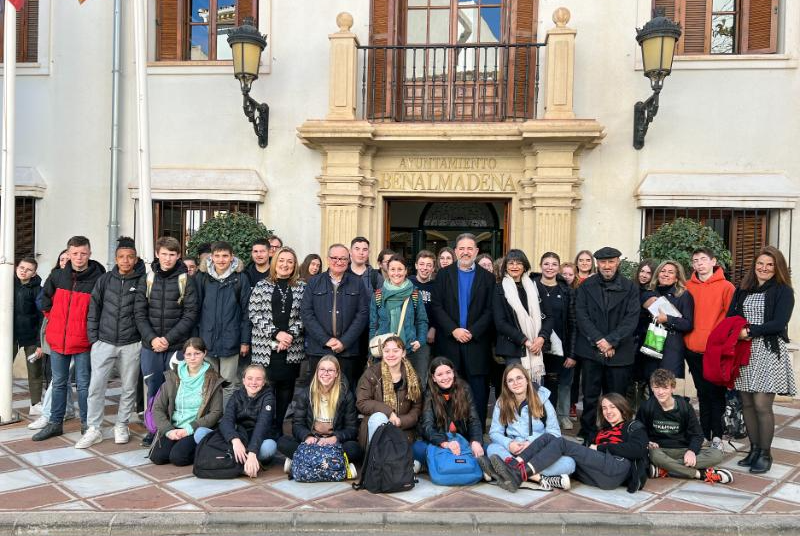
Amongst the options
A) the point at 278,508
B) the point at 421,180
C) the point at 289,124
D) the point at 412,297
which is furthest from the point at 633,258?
the point at 278,508

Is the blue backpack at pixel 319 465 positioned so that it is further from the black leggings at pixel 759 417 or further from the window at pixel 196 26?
the window at pixel 196 26

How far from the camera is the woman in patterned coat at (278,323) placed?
5691 millimetres

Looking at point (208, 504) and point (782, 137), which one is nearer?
point (208, 504)

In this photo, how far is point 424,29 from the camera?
9.26m

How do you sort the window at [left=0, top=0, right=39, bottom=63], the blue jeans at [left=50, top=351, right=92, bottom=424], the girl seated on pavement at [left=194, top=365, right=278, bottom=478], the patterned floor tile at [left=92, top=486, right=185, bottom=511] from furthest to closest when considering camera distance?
the window at [left=0, top=0, right=39, bottom=63] < the blue jeans at [left=50, top=351, right=92, bottom=424] < the girl seated on pavement at [left=194, top=365, right=278, bottom=478] < the patterned floor tile at [left=92, top=486, right=185, bottom=511]

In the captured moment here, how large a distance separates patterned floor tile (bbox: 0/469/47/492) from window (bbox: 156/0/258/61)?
6.51 meters

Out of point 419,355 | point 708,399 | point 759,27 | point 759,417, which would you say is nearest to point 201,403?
point 419,355

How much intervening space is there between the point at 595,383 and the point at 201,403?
353 centimetres

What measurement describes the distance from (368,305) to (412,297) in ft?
1.35

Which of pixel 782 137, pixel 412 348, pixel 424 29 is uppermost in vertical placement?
pixel 424 29

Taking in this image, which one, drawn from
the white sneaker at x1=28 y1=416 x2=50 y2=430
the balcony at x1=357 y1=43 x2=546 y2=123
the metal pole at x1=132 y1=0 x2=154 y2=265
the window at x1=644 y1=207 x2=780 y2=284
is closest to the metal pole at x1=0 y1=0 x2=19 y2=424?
the white sneaker at x1=28 y1=416 x2=50 y2=430

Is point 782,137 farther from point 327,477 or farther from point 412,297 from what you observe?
point 327,477

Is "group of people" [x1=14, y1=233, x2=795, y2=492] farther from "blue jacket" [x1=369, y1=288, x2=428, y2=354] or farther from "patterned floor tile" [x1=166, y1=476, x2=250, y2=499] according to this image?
"patterned floor tile" [x1=166, y1=476, x2=250, y2=499]

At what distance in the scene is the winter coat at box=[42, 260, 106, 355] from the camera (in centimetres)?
592
